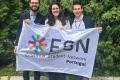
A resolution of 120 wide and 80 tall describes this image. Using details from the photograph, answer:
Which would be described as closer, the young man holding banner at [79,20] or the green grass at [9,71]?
the young man holding banner at [79,20]

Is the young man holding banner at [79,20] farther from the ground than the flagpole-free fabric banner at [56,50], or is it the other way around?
the young man holding banner at [79,20]

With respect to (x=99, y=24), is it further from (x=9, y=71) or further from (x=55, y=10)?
(x=9, y=71)

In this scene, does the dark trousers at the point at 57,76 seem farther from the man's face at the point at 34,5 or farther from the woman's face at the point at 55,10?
the man's face at the point at 34,5

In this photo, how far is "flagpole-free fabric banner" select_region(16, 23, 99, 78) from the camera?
27.5ft

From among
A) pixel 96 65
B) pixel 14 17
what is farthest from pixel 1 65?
pixel 96 65

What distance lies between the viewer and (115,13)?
945 centimetres

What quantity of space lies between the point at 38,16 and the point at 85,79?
5.10 feet

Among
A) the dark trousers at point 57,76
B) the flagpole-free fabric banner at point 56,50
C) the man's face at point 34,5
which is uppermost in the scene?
the man's face at point 34,5

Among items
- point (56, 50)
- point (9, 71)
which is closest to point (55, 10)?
point (56, 50)

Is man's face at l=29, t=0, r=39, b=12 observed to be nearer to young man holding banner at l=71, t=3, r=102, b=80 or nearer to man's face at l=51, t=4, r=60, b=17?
man's face at l=51, t=4, r=60, b=17

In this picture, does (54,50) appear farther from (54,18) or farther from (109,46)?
(109,46)

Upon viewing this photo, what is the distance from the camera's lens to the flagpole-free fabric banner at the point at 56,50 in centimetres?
837

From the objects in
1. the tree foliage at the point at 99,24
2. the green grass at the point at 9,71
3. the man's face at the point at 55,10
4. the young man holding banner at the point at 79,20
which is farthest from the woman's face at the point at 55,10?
the green grass at the point at 9,71

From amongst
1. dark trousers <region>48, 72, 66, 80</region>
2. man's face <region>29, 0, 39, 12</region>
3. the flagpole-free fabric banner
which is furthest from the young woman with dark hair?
dark trousers <region>48, 72, 66, 80</region>
